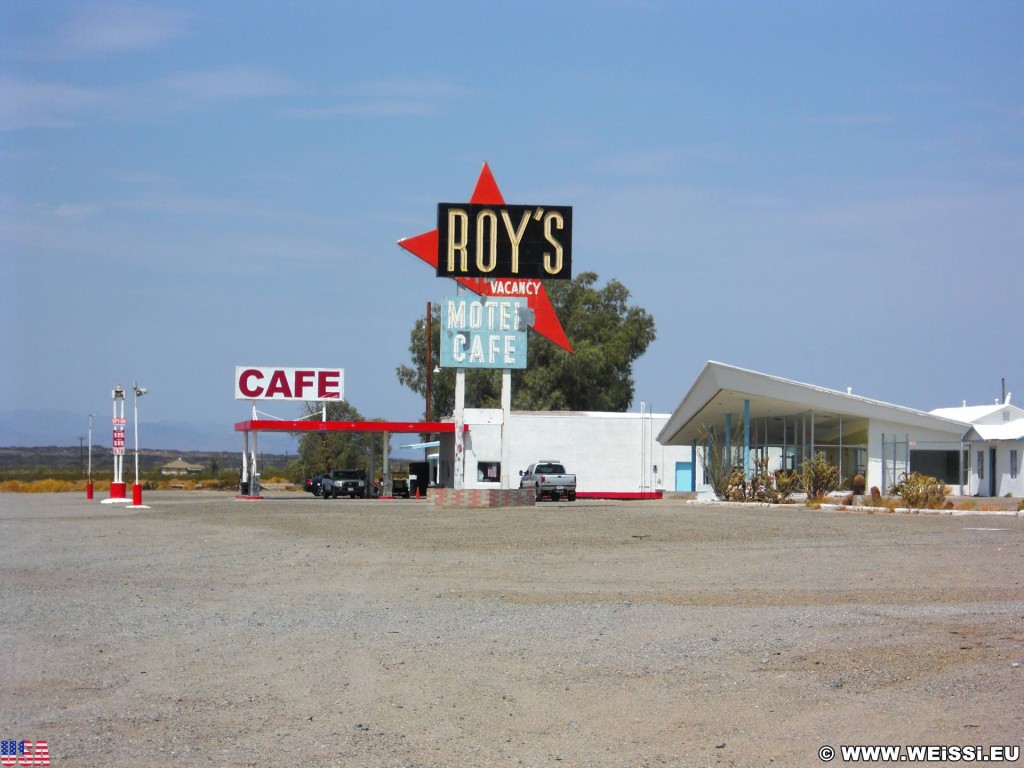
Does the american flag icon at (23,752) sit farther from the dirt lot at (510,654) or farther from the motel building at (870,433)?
the motel building at (870,433)

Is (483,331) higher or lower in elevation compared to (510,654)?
higher

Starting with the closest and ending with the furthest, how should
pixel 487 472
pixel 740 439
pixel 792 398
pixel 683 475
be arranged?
pixel 792 398 → pixel 740 439 → pixel 487 472 → pixel 683 475

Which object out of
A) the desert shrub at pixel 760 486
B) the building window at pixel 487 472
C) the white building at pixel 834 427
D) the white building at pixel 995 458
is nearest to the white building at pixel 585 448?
the building window at pixel 487 472

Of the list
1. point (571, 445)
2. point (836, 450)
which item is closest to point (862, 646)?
point (836, 450)

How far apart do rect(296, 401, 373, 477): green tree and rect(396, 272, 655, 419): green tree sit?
29.1 ft

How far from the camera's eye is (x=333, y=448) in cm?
9369

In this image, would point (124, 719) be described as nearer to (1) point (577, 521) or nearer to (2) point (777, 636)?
(2) point (777, 636)

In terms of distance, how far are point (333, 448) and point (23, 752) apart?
87080 millimetres

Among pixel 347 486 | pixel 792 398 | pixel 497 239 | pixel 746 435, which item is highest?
pixel 497 239

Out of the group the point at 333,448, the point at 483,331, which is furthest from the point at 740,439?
the point at 333,448

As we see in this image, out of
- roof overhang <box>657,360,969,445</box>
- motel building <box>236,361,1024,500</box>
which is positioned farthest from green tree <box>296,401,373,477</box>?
roof overhang <box>657,360,969,445</box>

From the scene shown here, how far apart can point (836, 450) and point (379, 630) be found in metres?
37.7

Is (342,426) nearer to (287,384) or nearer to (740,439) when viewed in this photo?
(287,384)

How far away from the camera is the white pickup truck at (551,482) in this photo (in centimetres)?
5153
